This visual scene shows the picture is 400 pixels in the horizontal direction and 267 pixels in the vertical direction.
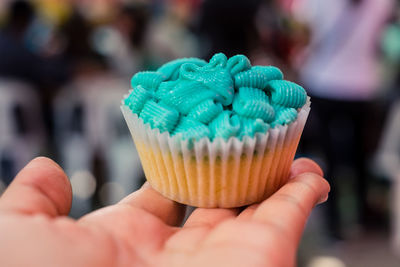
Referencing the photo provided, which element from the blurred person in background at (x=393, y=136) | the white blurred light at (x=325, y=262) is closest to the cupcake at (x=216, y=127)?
the white blurred light at (x=325, y=262)

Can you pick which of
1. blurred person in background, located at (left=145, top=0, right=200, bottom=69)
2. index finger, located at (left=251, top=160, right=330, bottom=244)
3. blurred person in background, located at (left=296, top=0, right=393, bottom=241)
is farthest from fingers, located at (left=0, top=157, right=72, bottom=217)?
blurred person in background, located at (left=145, top=0, right=200, bottom=69)

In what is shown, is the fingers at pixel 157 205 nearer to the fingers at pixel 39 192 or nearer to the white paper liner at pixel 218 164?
the white paper liner at pixel 218 164

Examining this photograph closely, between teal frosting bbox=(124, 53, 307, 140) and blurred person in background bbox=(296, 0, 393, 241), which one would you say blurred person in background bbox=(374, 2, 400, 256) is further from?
teal frosting bbox=(124, 53, 307, 140)

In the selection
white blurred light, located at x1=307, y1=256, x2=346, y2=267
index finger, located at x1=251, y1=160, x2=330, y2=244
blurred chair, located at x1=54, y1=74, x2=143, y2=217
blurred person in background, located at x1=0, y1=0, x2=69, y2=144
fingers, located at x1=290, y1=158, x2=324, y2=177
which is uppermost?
index finger, located at x1=251, y1=160, x2=330, y2=244

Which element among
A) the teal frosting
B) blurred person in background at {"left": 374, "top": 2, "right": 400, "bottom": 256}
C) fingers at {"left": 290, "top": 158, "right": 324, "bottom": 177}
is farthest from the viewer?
blurred person in background at {"left": 374, "top": 2, "right": 400, "bottom": 256}

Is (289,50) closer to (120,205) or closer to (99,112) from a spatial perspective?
(99,112)

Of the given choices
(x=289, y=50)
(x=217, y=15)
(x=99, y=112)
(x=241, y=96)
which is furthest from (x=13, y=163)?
(x=241, y=96)

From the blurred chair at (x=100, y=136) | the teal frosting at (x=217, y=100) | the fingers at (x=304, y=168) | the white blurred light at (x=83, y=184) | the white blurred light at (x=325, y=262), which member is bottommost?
the white blurred light at (x=83, y=184)
